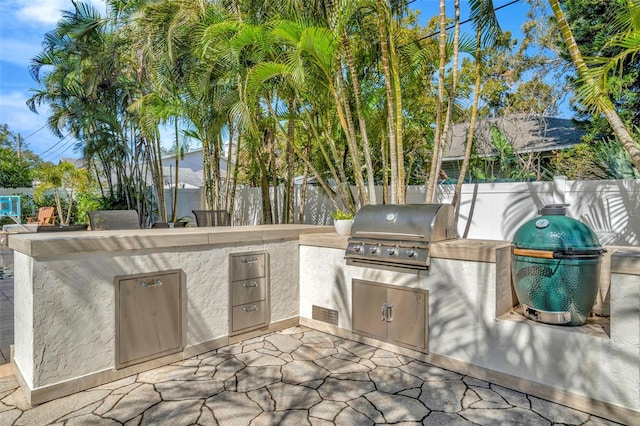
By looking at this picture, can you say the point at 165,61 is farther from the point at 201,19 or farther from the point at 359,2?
the point at 359,2

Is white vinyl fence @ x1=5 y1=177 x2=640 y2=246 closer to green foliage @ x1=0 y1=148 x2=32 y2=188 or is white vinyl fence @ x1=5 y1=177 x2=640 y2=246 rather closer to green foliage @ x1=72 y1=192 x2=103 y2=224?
green foliage @ x1=72 y1=192 x2=103 y2=224

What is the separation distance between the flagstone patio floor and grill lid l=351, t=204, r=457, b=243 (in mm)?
1164

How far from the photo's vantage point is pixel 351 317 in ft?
13.1

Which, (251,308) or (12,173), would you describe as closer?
(251,308)

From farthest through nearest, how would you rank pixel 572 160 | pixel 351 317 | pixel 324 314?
pixel 572 160 < pixel 324 314 < pixel 351 317

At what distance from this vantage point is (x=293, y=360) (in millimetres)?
3512

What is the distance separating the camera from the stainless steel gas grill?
3395 mm

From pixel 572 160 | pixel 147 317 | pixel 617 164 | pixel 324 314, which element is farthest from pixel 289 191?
pixel 572 160

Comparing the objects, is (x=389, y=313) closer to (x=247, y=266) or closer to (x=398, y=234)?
(x=398, y=234)

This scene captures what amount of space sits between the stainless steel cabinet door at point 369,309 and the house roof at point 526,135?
5.69m

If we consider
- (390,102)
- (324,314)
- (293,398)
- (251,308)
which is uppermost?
(390,102)

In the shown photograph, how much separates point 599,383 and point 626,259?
33.6 inches

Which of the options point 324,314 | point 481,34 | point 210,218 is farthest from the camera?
point 210,218

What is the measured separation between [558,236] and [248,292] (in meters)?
2.89
